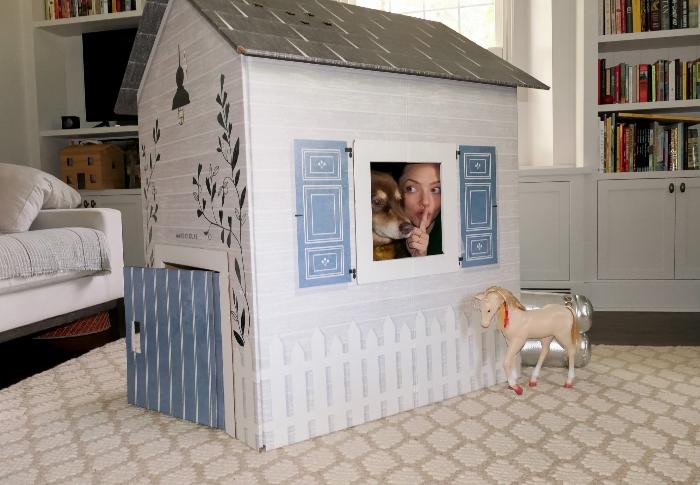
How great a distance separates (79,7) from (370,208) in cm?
318

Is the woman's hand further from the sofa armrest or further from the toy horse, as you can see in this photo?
the sofa armrest

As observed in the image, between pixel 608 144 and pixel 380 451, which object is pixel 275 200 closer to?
pixel 380 451

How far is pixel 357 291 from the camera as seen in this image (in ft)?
5.56

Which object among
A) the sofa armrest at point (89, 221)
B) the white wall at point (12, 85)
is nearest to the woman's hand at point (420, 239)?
the sofa armrest at point (89, 221)

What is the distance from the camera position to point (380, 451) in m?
1.52

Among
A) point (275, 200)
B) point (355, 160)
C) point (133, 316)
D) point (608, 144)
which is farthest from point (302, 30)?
point (608, 144)

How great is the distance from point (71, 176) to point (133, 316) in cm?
244

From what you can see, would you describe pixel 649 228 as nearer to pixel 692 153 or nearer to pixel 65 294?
pixel 692 153

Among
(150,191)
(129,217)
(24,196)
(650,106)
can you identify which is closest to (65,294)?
(24,196)

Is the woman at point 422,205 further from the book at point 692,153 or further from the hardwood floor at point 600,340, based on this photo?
the book at point 692,153

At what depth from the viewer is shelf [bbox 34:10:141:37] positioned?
3.87 meters

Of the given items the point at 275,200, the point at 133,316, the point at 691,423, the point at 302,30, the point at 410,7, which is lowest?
the point at 691,423

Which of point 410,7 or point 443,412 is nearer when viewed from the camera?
point 443,412

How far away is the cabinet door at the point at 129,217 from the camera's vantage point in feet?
12.9
